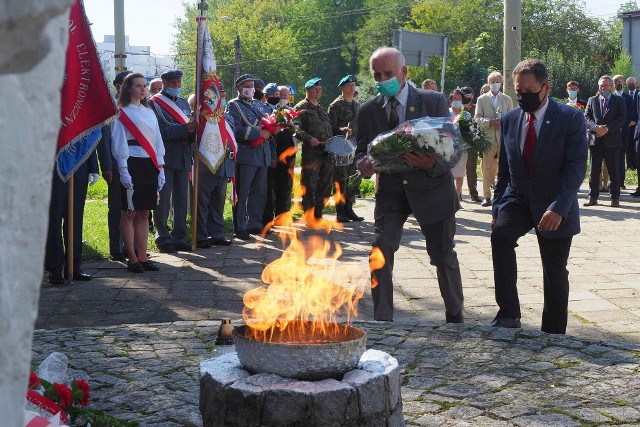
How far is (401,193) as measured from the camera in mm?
7199

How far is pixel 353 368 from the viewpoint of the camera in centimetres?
457

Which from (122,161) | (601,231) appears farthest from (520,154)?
(601,231)

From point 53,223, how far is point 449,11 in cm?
6838

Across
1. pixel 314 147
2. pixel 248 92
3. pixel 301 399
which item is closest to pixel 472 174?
pixel 314 147

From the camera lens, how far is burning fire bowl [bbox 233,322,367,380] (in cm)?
436

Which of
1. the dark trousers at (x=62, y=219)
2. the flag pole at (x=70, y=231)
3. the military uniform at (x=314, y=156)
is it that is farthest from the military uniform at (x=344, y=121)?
the flag pole at (x=70, y=231)

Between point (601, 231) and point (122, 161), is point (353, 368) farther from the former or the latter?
point (601, 231)

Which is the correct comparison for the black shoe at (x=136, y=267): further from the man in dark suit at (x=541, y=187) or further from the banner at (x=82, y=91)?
the man in dark suit at (x=541, y=187)

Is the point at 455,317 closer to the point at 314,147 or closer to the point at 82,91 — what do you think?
the point at 82,91

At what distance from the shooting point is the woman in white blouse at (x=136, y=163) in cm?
1028

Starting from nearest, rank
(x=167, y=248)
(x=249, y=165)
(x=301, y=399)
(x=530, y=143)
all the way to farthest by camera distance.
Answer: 1. (x=301, y=399)
2. (x=530, y=143)
3. (x=167, y=248)
4. (x=249, y=165)

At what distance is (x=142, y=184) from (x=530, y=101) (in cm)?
495

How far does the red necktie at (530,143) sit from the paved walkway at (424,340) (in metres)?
1.24

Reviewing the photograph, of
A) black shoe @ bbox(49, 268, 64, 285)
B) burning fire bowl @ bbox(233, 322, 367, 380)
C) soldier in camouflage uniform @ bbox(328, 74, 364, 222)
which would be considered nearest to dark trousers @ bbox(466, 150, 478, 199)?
soldier in camouflage uniform @ bbox(328, 74, 364, 222)
